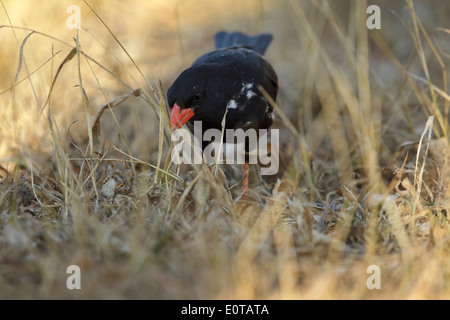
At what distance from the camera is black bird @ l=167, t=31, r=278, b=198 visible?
3.73 metres

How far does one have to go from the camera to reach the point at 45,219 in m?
2.99

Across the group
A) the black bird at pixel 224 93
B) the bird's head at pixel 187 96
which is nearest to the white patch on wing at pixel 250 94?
the black bird at pixel 224 93

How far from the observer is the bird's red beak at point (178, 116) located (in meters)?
3.70

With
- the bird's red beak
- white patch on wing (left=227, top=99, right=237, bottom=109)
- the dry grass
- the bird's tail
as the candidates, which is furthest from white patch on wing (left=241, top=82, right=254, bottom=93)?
the bird's tail

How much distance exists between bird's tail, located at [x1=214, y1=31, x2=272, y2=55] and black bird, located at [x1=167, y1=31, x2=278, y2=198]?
2.75ft

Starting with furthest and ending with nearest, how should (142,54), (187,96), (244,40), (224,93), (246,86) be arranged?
(142,54) < (244,40) < (246,86) < (224,93) < (187,96)

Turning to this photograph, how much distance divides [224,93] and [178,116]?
1.32ft

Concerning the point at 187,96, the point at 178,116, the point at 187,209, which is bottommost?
the point at 187,209

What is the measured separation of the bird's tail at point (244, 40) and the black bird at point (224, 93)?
840 millimetres

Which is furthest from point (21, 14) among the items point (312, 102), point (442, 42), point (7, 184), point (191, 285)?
point (442, 42)

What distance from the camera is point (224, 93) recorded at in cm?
387

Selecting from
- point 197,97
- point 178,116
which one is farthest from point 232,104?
point 178,116

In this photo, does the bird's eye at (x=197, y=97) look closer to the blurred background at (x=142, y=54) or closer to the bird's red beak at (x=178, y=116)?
the bird's red beak at (x=178, y=116)

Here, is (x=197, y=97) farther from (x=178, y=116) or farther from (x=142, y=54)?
(x=142, y=54)
